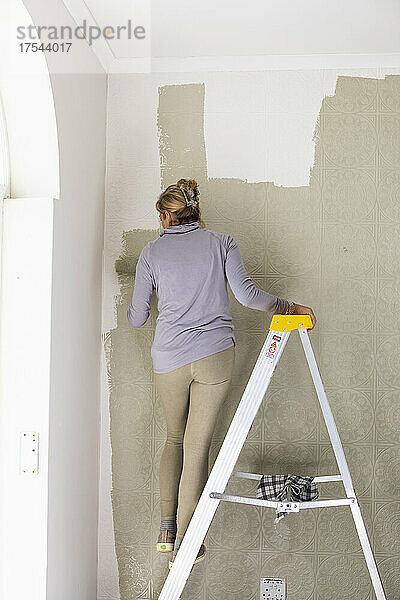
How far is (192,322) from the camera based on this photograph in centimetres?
268

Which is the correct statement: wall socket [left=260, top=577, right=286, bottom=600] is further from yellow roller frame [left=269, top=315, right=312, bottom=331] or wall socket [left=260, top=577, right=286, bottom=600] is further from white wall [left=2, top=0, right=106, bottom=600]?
yellow roller frame [left=269, top=315, right=312, bottom=331]

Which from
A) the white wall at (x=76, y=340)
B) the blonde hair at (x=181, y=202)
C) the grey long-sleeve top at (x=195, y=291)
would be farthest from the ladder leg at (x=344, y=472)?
the white wall at (x=76, y=340)

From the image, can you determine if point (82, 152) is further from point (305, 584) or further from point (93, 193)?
point (305, 584)

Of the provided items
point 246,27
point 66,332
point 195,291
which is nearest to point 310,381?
point 195,291

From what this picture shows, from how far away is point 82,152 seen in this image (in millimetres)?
2762

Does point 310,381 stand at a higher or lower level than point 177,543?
higher

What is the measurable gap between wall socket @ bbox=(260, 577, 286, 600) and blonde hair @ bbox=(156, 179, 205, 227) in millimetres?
1569

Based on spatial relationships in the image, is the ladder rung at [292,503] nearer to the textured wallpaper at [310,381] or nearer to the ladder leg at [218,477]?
the ladder leg at [218,477]

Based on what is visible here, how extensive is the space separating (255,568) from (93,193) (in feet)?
5.75

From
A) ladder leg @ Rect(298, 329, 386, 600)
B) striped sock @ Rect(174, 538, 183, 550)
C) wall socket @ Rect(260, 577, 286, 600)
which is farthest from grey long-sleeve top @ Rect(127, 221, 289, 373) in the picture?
wall socket @ Rect(260, 577, 286, 600)

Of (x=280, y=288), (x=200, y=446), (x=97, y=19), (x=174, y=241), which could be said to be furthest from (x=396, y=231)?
(x=97, y=19)

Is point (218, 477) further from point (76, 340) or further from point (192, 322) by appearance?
point (76, 340)

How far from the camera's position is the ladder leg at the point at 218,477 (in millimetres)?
2512

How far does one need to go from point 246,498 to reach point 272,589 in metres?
0.67
